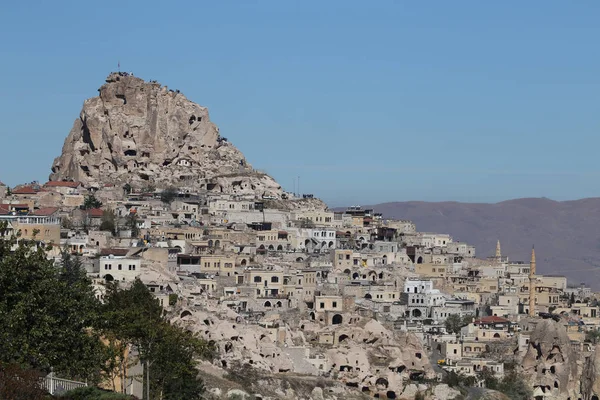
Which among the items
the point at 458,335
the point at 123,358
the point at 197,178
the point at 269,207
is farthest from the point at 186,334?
the point at 197,178

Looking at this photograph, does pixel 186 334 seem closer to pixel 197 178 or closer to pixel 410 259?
pixel 410 259

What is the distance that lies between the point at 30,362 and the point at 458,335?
4872cm

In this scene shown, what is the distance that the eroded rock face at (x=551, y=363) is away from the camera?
8688 centimetres

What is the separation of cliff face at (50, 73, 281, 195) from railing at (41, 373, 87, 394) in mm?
88147

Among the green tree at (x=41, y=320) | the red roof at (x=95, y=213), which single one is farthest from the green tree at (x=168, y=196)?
the green tree at (x=41, y=320)

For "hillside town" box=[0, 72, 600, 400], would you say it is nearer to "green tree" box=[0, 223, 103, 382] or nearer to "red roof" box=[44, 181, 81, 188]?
"red roof" box=[44, 181, 81, 188]

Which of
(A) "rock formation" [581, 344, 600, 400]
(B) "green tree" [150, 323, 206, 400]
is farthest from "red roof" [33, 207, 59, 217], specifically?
(B) "green tree" [150, 323, 206, 400]

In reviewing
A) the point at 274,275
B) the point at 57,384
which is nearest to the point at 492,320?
the point at 274,275

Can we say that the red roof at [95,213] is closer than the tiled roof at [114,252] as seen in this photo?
No

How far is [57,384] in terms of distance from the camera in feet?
134

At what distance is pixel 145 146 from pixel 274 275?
47.9m

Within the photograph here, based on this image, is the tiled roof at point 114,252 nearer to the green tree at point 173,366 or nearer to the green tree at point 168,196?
the green tree at point 173,366

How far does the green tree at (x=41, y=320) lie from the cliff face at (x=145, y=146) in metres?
83.0

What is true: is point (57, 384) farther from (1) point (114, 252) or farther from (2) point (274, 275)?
(2) point (274, 275)
